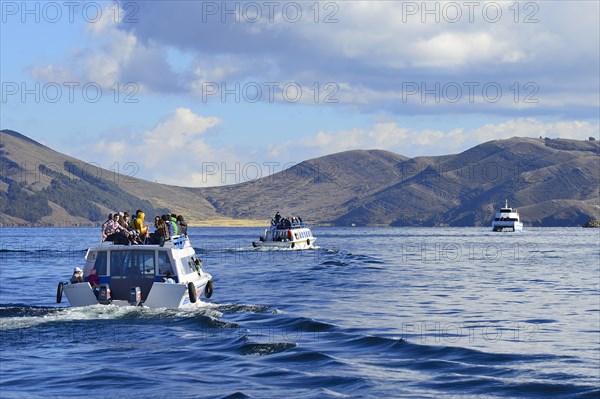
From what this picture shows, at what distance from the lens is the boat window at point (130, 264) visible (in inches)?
1732

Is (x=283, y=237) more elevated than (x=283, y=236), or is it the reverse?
(x=283, y=236)

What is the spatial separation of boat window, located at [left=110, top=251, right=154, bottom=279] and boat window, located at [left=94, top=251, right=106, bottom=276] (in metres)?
0.32

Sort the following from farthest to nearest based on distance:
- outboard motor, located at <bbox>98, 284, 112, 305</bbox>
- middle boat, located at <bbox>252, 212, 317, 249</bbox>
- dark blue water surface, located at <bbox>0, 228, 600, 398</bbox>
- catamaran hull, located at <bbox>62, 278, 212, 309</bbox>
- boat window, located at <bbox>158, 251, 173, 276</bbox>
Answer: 1. middle boat, located at <bbox>252, 212, 317, 249</bbox>
2. boat window, located at <bbox>158, 251, 173, 276</bbox>
3. outboard motor, located at <bbox>98, 284, 112, 305</bbox>
4. catamaran hull, located at <bbox>62, 278, 212, 309</bbox>
5. dark blue water surface, located at <bbox>0, 228, 600, 398</bbox>

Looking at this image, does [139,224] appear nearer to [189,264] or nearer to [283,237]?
[189,264]

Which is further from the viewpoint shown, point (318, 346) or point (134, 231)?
point (134, 231)

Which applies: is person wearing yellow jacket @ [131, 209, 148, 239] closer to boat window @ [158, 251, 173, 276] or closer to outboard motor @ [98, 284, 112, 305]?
boat window @ [158, 251, 173, 276]

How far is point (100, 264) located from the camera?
44.1 m

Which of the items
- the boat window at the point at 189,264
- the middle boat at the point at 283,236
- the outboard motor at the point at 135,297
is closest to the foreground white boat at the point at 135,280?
the outboard motor at the point at 135,297

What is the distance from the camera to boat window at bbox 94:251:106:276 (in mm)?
44031

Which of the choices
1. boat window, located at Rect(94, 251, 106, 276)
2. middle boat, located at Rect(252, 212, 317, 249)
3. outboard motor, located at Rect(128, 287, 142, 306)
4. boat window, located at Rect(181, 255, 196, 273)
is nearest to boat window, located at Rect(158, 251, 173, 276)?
outboard motor, located at Rect(128, 287, 142, 306)

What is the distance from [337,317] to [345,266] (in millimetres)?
48614

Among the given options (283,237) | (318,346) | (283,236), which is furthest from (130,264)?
(283,236)

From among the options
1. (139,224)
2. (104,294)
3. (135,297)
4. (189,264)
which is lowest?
(135,297)

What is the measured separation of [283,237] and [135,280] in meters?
80.3
